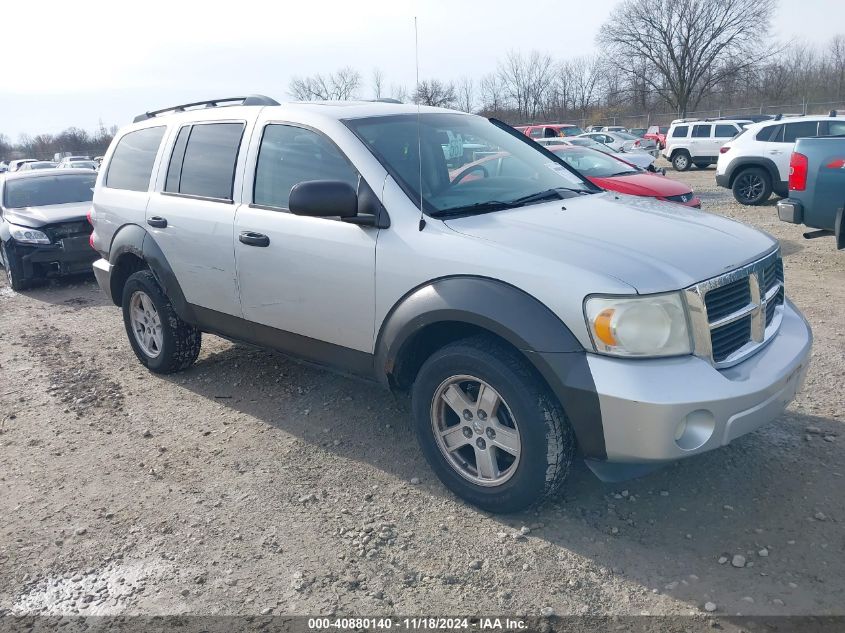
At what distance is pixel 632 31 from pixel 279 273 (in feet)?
193

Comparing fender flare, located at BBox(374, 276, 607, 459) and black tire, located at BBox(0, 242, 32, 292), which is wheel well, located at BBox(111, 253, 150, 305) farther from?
black tire, located at BBox(0, 242, 32, 292)

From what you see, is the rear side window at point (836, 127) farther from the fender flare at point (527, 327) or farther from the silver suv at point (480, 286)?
the fender flare at point (527, 327)

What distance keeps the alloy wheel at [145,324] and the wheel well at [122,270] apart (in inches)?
8.4

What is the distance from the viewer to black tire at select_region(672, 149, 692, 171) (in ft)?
83.6

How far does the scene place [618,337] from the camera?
281cm

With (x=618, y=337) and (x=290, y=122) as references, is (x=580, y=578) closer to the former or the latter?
(x=618, y=337)

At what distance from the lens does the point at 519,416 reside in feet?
10.1

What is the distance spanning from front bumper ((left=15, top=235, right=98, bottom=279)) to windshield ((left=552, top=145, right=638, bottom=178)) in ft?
Result: 22.2

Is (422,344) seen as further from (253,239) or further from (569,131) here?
(569,131)

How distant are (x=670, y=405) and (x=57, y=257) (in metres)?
8.76

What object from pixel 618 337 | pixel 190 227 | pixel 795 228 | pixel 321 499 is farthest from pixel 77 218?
pixel 795 228

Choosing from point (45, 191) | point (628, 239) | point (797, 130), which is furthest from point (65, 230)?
point (797, 130)

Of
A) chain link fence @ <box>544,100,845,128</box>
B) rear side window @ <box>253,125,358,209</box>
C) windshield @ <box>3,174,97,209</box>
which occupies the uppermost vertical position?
chain link fence @ <box>544,100,845,128</box>

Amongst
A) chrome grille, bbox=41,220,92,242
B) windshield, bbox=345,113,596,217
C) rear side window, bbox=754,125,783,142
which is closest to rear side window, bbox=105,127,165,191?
windshield, bbox=345,113,596,217
